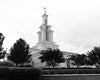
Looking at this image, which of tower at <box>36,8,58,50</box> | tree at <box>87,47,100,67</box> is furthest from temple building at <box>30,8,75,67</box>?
tree at <box>87,47,100,67</box>

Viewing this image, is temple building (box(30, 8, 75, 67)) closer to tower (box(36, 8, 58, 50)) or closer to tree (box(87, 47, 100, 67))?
tower (box(36, 8, 58, 50))

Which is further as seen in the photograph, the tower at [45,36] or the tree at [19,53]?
the tower at [45,36]

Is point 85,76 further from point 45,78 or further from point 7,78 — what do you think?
point 7,78

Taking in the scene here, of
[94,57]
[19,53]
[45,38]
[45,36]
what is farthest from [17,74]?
[45,36]

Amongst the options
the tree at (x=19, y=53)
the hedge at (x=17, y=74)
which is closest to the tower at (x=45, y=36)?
the tree at (x=19, y=53)

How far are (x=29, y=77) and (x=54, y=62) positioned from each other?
1808cm

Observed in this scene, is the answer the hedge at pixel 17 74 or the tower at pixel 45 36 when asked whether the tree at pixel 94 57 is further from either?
the hedge at pixel 17 74

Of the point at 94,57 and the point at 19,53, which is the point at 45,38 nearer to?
the point at 19,53

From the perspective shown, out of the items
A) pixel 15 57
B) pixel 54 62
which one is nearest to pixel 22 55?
pixel 15 57

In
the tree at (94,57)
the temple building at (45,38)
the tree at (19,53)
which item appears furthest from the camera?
the temple building at (45,38)

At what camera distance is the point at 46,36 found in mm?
55781

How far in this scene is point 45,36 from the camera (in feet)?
181

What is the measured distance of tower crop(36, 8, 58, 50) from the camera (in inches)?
2111

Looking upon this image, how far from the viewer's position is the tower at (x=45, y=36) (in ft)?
176
